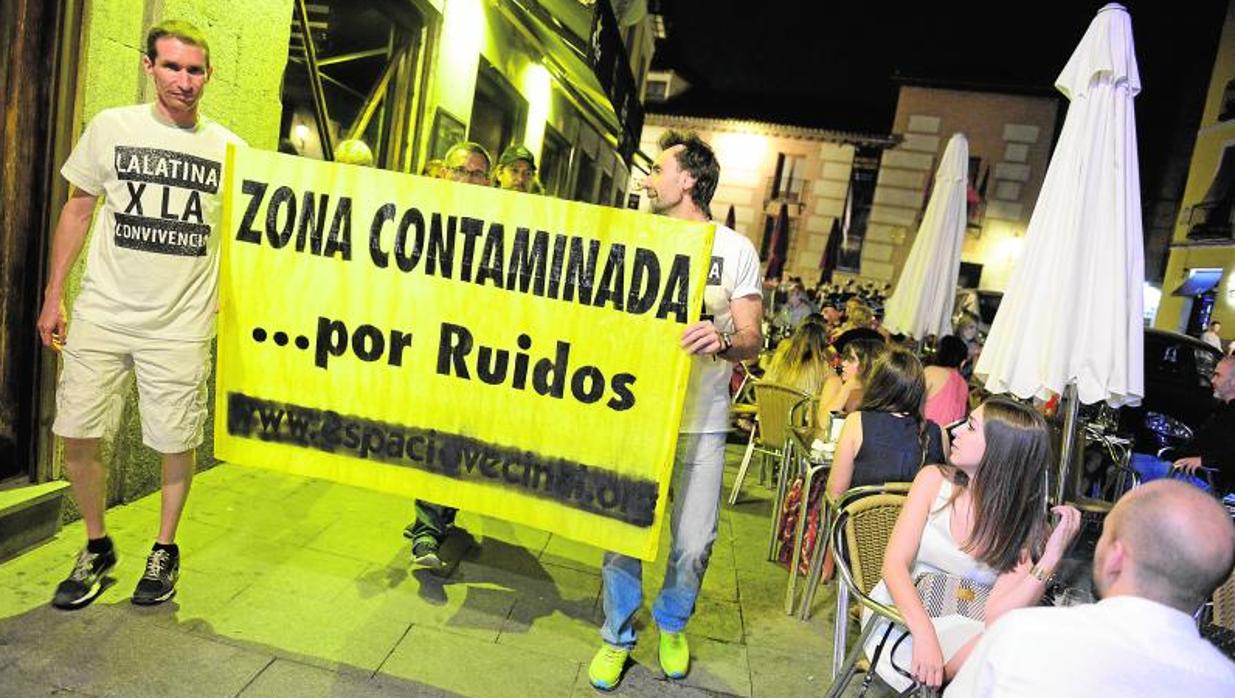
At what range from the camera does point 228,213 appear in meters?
2.74

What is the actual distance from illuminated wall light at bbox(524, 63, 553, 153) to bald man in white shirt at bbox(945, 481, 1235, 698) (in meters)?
9.50

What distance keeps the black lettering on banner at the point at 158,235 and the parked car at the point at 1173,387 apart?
1012 cm

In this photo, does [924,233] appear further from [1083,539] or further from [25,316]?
[25,316]

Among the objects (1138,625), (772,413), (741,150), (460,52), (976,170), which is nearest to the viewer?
(1138,625)

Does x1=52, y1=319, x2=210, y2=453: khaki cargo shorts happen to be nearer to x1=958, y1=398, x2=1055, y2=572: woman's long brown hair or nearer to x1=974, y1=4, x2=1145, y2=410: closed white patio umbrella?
x1=958, y1=398, x2=1055, y2=572: woman's long brown hair

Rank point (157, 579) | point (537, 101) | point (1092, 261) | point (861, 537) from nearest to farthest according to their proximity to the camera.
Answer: point (861, 537), point (157, 579), point (1092, 261), point (537, 101)

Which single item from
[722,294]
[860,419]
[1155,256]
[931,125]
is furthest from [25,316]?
[1155,256]

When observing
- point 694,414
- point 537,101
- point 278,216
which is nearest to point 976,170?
point 537,101

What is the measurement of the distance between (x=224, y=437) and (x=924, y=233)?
7.43 m

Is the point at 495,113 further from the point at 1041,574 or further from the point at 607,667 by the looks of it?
the point at 1041,574

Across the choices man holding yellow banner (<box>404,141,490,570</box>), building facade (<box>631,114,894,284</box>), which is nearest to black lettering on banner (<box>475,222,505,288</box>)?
man holding yellow banner (<box>404,141,490,570</box>)

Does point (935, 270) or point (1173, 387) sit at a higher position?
point (935, 270)

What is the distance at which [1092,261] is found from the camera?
13.3ft

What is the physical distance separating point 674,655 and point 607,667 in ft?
0.95
